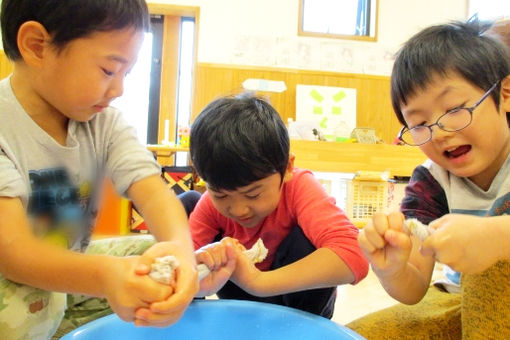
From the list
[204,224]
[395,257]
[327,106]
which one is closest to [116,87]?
[204,224]

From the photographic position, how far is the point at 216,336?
647mm

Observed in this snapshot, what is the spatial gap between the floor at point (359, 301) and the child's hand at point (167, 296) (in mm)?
807

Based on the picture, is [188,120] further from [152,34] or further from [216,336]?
[216,336]

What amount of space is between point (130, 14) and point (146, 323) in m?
0.40

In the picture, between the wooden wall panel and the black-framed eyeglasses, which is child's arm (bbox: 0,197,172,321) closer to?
the black-framed eyeglasses

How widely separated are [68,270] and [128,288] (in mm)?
99

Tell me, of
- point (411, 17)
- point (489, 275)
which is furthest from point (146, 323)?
point (411, 17)

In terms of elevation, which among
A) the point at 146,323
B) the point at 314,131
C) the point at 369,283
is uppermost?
the point at 314,131

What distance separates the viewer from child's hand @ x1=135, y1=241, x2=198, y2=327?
1.32 feet

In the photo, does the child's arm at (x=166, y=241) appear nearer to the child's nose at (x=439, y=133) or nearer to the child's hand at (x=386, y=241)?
the child's hand at (x=386, y=241)

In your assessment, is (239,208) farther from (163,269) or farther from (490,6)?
(490,6)

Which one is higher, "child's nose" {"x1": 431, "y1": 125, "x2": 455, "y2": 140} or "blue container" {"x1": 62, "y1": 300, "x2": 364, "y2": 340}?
"child's nose" {"x1": 431, "y1": 125, "x2": 455, "y2": 140}

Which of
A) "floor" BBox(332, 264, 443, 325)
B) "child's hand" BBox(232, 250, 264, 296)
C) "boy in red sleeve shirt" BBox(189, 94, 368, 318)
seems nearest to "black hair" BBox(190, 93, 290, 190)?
"boy in red sleeve shirt" BBox(189, 94, 368, 318)

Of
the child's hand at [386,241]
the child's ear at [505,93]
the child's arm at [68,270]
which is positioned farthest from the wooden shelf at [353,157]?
the child's arm at [68,270]
